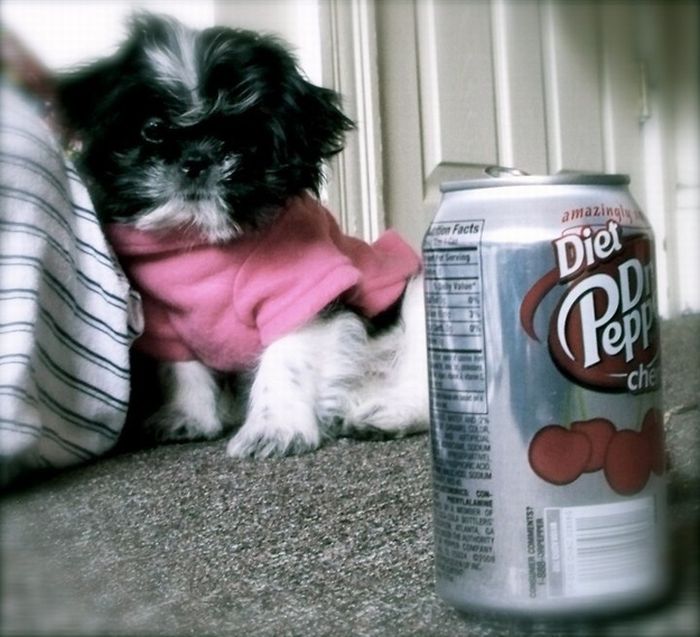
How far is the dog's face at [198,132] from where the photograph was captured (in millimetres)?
1024

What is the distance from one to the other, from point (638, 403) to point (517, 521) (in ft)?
0.25

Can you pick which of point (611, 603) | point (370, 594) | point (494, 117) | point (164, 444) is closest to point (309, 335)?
point (164, 444)

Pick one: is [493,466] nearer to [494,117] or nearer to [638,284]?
[638,284]

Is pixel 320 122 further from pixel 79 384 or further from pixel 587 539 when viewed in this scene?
pixel 587 539

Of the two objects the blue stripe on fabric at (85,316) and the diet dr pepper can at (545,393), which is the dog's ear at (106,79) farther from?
the diet dr pepper can at (545,393)

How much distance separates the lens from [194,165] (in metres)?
1.05

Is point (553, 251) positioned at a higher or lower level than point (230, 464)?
higher

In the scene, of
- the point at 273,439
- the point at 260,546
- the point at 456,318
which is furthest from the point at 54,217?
the point at 456,318

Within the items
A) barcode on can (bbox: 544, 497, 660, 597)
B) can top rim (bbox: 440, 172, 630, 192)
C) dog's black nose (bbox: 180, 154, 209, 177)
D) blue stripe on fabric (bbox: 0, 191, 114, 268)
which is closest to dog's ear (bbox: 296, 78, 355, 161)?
dog's black nose (bbox: 180, 154, 209, 177)

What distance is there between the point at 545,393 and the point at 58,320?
0.63 m

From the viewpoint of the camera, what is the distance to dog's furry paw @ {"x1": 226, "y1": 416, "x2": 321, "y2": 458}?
3.20 ft

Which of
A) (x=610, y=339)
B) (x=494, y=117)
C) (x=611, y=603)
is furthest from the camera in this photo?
(x=494, y=117)

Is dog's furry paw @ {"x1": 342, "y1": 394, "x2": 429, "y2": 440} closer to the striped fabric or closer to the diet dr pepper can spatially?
the striped fabric

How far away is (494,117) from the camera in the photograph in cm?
131
